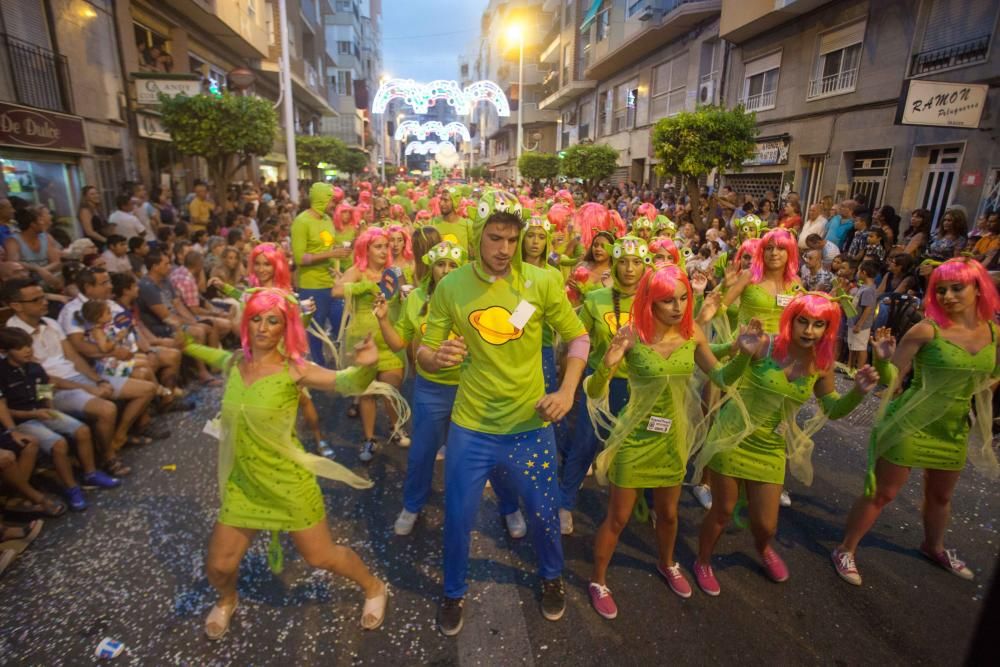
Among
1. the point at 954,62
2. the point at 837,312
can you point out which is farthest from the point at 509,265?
the point at 954,62

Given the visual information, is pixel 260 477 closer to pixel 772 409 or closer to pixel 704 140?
pixel 772 409

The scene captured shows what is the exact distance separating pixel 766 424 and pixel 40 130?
45.1 ft

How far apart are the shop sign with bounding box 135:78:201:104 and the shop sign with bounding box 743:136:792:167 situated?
570 inches

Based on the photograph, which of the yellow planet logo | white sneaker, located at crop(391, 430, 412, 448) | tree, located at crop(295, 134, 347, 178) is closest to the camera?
the yellow planet logo

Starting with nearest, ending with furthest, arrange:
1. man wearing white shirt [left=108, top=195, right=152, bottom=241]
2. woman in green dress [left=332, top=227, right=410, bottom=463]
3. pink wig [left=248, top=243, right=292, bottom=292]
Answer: pink wig [left=248, top=243, right=292, bottom=292] → woman in green dress [left=332, top=227, right=410, bottom=463] → man wearing white shirt [left=108, top=195, right=152, bottom=241]

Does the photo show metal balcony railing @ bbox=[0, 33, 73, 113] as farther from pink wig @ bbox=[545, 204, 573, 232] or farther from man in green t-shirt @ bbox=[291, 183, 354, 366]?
pink wig @ bbox=[545, 204, 573, 232]

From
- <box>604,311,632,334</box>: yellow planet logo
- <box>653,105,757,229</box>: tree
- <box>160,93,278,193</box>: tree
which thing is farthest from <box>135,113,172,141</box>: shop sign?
<box>604,311,632,334</box>: yellow planet logo

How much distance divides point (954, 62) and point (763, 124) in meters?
6.42

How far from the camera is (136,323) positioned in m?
5.74

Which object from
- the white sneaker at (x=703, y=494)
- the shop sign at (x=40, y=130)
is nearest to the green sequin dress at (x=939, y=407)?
the white sneaker at (x=703, y=494)

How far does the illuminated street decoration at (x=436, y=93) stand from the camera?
96.1 ft

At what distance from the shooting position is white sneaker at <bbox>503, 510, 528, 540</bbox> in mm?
3895

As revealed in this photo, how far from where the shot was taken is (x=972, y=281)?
319 cm

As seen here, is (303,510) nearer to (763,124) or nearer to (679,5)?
(763,124)
